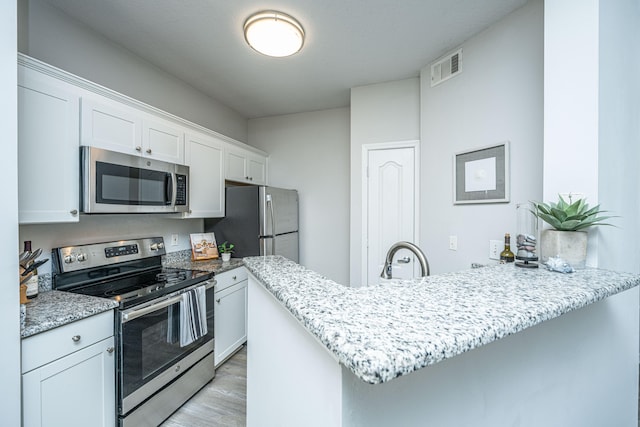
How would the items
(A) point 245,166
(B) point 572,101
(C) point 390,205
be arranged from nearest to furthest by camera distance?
(B) point 572,101, (C) point 390,205, (A) point 245,166

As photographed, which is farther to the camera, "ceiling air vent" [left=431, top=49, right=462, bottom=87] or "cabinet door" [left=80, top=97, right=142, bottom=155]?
"ceiling air vent" [left=431, top=49, right=462, bottom=87]

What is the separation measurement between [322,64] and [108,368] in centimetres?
268

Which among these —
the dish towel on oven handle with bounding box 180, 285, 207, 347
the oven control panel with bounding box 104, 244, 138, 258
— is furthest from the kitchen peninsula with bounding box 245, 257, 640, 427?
the oven control panel with bounding box 104, 244, 138, 258

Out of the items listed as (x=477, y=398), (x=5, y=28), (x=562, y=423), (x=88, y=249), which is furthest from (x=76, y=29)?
(x=562, y=423)

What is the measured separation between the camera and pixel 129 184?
1942mm

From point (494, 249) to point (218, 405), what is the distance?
2.24m

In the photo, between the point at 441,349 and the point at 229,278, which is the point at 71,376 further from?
the point at 441,349

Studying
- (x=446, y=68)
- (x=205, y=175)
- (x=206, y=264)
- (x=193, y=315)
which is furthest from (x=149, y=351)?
(x=446, y=68)

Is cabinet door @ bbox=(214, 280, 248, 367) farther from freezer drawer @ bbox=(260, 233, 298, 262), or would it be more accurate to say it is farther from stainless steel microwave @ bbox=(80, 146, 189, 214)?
stainless steel microwave @ bbox=(80, 146, 189, 214)

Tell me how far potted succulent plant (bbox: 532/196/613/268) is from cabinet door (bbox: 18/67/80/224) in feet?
8.05

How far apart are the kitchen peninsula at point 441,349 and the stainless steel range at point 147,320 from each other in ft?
3.12

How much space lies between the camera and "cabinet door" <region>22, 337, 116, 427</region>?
4.04 feet

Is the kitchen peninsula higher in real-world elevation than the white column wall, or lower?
lower

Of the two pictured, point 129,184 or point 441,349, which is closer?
point 441,349
